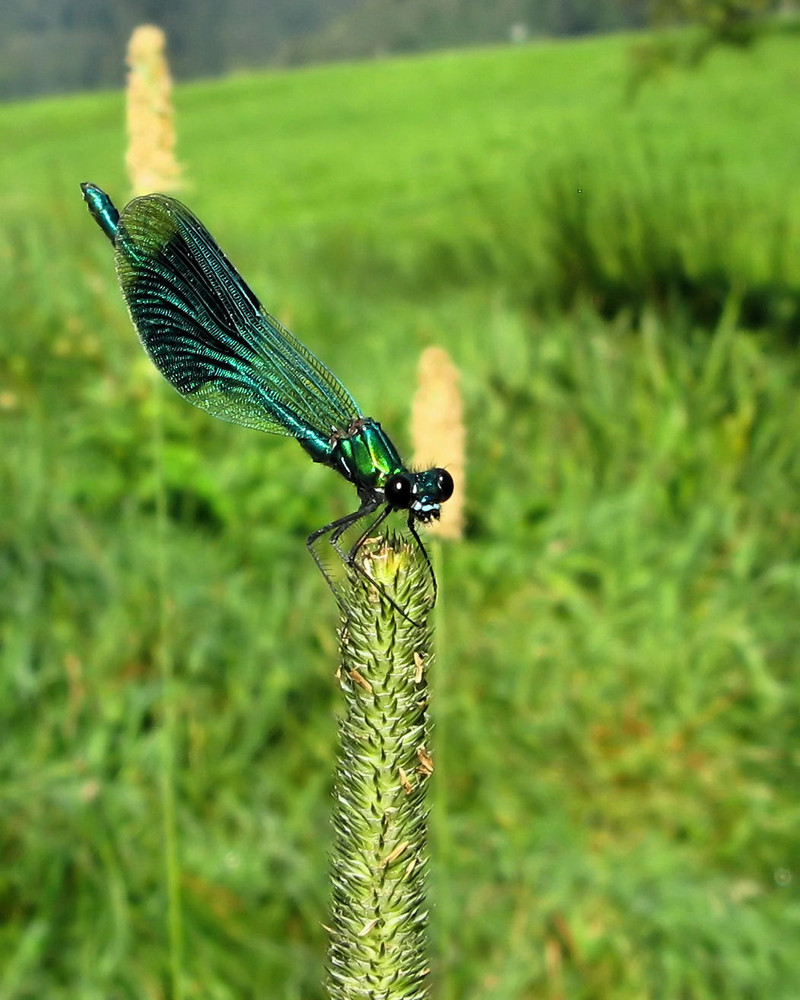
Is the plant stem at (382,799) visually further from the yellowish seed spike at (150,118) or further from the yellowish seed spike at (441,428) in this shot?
the yellowish seed spike at (150,118)

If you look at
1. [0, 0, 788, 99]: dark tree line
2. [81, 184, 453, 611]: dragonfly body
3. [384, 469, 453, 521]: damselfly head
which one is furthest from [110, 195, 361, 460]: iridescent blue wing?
[0, 0, 788, 99]: dark tree line

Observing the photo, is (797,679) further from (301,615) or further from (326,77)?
(326,77)

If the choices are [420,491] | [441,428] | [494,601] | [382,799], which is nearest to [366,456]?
[420,491]

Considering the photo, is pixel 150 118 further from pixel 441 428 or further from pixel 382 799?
pixel 382 799

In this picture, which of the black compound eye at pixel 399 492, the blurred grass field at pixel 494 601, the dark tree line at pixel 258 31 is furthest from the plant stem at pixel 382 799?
the dark tree line at pixel 258 31

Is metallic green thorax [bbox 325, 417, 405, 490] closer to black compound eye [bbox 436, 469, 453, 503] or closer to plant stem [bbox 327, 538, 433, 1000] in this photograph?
black compound eye [bbox 436, 469, 453, 503]

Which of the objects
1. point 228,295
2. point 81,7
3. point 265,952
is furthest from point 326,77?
point 228,295

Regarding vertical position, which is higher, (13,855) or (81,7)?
(81,7)

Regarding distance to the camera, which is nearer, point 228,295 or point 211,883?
point 228,295
